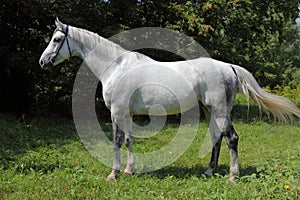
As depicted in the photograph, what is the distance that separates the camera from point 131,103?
16.3 ft

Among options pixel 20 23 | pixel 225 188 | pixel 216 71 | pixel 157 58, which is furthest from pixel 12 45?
A: pixel 225 188

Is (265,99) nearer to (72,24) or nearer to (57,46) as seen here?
(57,46)

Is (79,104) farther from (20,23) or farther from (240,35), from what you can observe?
(240,35)

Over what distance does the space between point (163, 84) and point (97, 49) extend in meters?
1.11

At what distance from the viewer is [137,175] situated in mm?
5004

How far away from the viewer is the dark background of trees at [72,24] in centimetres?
991

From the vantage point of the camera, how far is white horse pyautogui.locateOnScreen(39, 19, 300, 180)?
484 centimetres

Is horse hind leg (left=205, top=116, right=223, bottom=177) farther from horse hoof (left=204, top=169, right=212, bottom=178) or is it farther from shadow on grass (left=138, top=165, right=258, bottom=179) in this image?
shadow on grass (left=138, top=165, right=258, bottom=179)

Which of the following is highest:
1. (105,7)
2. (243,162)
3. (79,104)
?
(105,7)

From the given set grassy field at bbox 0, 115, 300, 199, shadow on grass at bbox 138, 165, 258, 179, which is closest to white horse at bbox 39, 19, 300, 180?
shadow on grass at bbox 138, 165, 258, 179

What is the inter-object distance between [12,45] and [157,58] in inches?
171

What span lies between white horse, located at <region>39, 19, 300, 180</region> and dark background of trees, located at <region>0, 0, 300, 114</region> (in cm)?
458

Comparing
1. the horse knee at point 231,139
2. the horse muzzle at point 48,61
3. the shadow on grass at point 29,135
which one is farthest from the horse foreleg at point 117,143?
the shadow on grass at point 29,135

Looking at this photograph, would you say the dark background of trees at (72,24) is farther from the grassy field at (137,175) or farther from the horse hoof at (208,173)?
the horse hoof at (208,173)
